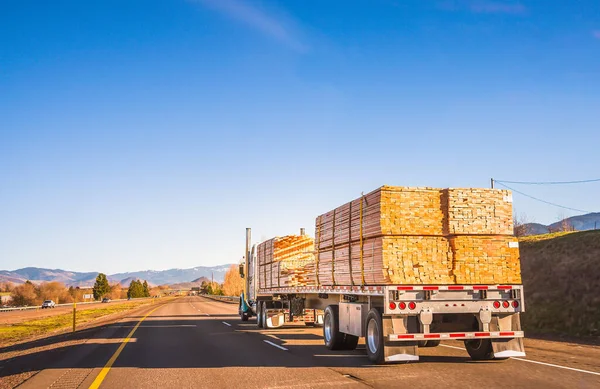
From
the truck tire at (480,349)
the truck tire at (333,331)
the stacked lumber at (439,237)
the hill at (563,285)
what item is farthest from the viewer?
the hill at (563,285)

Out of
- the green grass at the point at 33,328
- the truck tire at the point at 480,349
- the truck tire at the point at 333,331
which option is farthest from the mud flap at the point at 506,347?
the green grass at the point at 33,328

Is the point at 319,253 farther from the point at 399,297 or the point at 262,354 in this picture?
the point at 399,297

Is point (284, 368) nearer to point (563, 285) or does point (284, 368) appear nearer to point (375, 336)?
point (375, 336)

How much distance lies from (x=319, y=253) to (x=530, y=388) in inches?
313

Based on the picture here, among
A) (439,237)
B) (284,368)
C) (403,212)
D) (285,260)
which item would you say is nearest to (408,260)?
(439,237)

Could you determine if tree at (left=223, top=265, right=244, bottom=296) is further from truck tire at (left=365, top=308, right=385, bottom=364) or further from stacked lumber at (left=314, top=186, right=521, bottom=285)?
stacked lumber at (left=314, top=186, right=521, bottom=285)

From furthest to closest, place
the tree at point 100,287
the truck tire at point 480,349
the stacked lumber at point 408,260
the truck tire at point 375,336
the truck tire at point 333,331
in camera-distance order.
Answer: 1. the tree at point 100,287
2. the truck tire at point 333,331
3. the truck tire at point 480,349
4. the stacked lumber at point 408,260
5. the truck tire at point 375,336

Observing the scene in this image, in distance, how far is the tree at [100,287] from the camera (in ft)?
551

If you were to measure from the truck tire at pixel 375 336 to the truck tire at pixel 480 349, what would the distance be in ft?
7.63

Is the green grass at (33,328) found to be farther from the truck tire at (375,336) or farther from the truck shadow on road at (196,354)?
the truck tire at (375,336)

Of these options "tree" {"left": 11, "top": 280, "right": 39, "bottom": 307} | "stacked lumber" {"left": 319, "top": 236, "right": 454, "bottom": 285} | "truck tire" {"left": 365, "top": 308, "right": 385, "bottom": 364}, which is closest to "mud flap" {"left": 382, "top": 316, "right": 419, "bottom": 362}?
"truck tire" {"left": 365, "top": 308, "right": 385, "bottom": 364}

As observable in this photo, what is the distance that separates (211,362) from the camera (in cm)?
1235

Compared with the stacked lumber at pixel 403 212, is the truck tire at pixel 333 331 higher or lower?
lower

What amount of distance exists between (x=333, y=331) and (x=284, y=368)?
3128 mm
